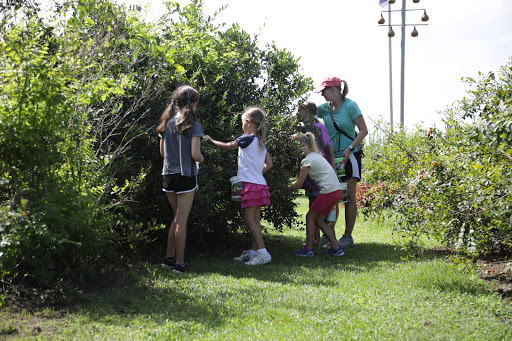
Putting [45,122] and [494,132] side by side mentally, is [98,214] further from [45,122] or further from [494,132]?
[494,132]

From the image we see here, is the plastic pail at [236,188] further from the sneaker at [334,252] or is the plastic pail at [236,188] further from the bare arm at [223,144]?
the sneaker at [334,252]

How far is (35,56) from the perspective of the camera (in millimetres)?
3773

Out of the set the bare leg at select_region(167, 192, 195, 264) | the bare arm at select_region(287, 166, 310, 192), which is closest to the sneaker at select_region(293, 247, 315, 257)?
the bare arm at select_region(287, 166, 310, 192)

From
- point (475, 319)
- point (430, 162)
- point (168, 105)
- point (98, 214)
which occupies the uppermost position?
point (168, 105)

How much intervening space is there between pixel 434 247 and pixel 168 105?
13.7 ft

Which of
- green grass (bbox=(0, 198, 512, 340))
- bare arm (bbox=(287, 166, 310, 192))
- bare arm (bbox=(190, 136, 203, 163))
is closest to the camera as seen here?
green grass (bbox=(0, 198, 512, 340))

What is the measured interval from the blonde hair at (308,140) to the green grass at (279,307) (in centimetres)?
156

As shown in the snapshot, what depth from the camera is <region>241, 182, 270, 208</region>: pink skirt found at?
590 cm

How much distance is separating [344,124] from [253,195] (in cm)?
194

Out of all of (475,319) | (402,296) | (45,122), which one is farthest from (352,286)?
(45,122)

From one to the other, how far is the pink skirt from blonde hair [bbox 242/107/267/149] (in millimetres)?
460

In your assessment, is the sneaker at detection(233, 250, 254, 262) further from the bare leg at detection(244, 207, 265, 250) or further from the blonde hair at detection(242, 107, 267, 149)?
the blonde hair at detection(242, 107, 267, 149)

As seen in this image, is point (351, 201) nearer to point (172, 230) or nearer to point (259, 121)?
point (259, 121)

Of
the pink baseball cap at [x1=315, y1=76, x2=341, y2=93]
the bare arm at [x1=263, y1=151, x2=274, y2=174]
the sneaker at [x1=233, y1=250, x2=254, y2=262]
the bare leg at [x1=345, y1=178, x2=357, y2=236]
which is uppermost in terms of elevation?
the pink baseball cap at [x1=315, y1=76, x2=341, y2=93]
